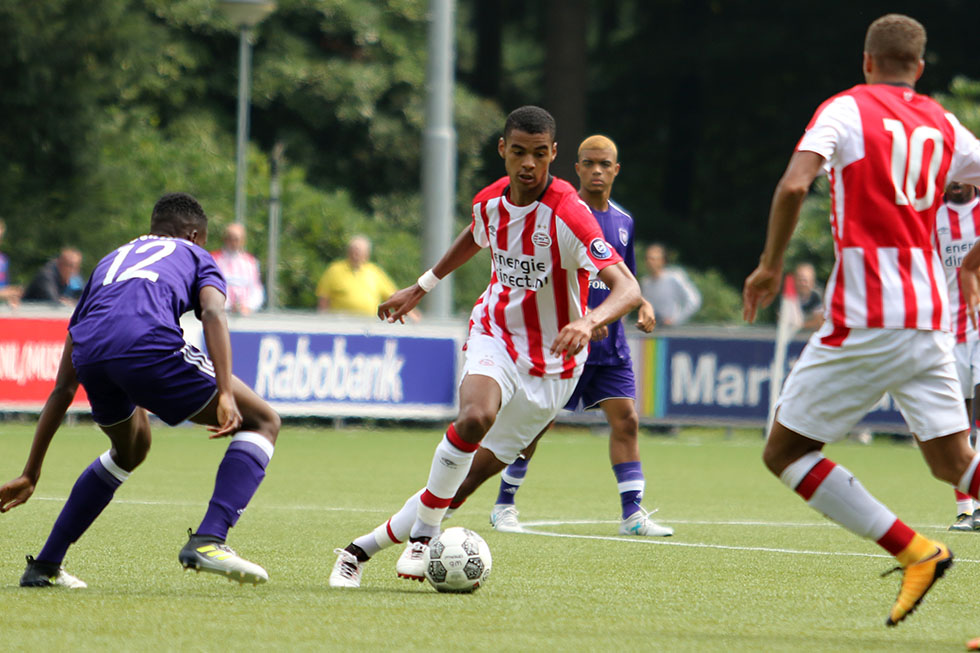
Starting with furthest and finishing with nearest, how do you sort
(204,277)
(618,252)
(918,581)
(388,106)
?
(388,106) → (618,252) → (204,277) → (918,581)

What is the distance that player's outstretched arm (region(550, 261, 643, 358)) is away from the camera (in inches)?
255

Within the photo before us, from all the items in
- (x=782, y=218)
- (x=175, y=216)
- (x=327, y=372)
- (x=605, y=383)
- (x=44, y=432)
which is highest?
(x=782, y=218)

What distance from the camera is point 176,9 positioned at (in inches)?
1054

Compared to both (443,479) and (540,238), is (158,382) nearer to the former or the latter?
(443,479)

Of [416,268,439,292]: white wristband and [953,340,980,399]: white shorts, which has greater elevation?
[416,268,439,292]: white wristband

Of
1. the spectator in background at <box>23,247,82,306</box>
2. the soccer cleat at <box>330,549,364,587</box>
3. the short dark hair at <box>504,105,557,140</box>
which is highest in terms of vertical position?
the short dark hair at <box>504,105,557,140</box>

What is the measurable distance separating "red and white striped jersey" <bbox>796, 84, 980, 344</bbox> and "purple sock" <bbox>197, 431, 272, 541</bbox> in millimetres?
2259

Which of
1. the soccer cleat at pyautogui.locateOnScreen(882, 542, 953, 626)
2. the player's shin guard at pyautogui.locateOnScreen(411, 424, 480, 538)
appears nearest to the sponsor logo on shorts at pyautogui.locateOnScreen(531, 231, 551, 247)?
the player's shin guard at pyautogui.locateOnScreen(411, 424, 480, 538)

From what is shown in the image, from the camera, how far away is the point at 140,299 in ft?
21.3

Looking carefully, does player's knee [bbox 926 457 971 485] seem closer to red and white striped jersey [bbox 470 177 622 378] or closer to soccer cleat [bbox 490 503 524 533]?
red and white striped jersey [bbox 470 177 622 378]

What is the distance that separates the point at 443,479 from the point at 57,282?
11.8 metres

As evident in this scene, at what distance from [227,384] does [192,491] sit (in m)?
5.33

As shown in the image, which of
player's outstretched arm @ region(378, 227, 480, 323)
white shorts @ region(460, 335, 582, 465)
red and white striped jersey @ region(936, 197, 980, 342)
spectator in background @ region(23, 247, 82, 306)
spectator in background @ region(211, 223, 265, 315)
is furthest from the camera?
spectator in background @ region(23, 247, 82, 306)

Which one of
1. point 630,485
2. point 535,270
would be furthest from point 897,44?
→ point 630,485
